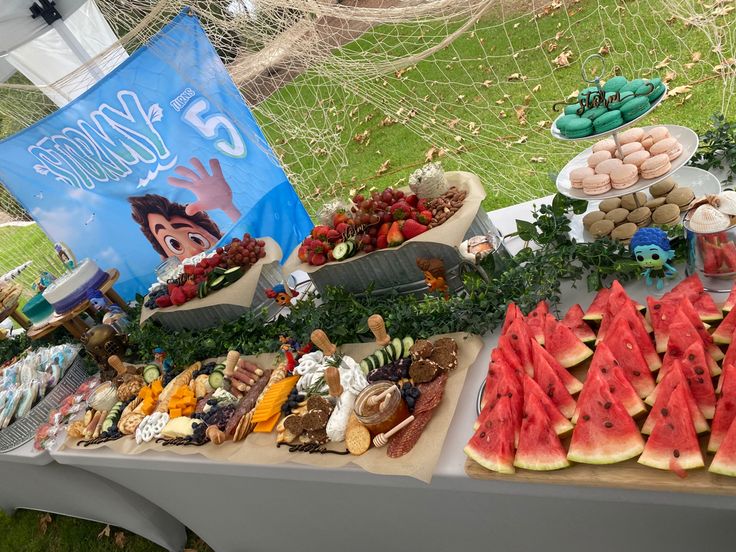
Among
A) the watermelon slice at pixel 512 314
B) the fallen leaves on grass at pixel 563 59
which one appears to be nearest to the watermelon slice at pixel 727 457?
the watermelon slice at pixel 512 314

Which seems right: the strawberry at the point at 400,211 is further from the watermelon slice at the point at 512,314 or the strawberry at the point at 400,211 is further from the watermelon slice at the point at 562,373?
the watermelon slice at the point at 562,373

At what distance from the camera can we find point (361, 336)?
7.67 ft

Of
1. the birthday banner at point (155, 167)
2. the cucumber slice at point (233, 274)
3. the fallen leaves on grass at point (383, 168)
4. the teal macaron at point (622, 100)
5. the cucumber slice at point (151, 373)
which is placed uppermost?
the birthday banner at point (155, 167)

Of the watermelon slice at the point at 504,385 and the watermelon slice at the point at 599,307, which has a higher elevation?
the watermelon slice at the point at 504,385

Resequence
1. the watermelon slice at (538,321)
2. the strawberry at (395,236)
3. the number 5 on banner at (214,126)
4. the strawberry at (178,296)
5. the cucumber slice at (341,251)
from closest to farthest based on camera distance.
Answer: the watermelon slice at (538,321) → the strawberry at (395,236) → the cucumber slice at (341,251) → the strawberry at (178,296) → the number 5 on banner at (214,126)

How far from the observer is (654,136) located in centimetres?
193

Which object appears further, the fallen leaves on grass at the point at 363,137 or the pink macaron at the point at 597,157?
the fallen leaves on grass at the point at 363,137

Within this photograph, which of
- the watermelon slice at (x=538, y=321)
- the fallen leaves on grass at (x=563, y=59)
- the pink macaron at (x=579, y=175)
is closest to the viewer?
the watermelon slice at (x=538, y=321)

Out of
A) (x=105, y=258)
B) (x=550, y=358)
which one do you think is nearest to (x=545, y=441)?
(x=550, y=358)

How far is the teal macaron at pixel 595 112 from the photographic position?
184 centimetres

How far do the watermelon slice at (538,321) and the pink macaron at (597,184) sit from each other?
0.45 meters

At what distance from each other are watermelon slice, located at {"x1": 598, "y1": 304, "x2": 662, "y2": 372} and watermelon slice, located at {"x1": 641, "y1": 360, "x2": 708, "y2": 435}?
155 mm

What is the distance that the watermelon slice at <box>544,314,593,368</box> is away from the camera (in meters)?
1.62

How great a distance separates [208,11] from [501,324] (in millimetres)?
2309
